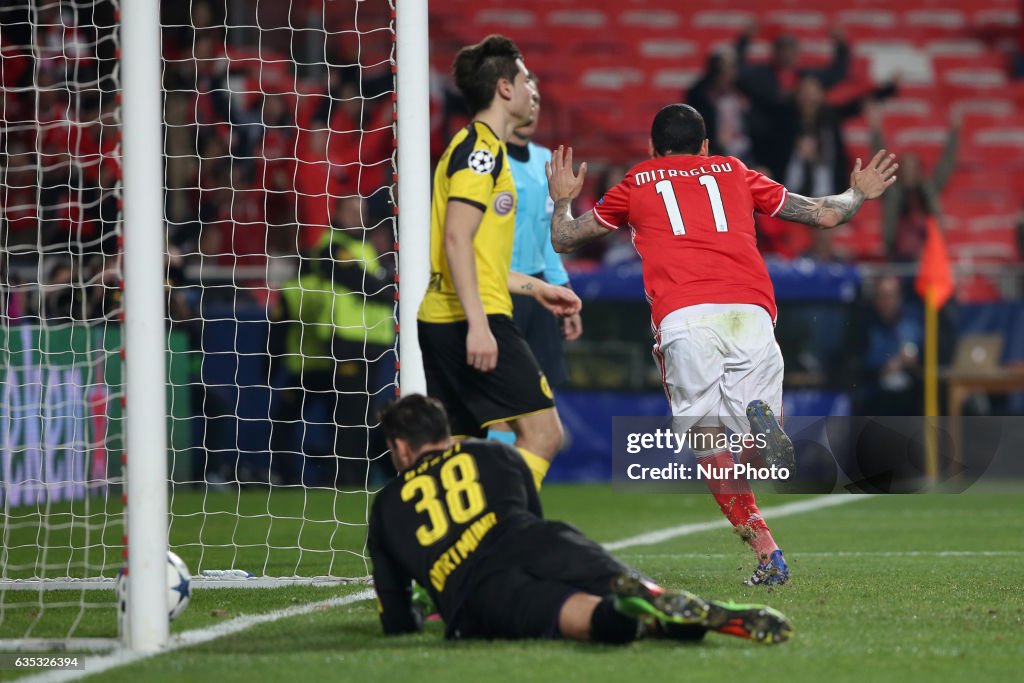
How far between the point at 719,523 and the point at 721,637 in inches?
182

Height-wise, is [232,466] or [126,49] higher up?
[126,49]

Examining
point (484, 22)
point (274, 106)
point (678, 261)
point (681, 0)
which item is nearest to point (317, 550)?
point (678, 261)

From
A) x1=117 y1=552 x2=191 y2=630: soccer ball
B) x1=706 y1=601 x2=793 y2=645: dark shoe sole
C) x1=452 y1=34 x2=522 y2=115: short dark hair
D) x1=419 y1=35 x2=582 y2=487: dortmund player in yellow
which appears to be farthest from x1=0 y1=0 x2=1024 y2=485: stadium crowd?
x1=706 y1=601 x2=793 y2=645: dark shoe sole

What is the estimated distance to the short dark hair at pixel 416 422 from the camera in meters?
4.47

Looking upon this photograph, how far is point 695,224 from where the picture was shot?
19.2 ft

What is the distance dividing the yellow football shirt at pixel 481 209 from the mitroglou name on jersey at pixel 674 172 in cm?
90

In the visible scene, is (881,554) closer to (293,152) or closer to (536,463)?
(536,463)

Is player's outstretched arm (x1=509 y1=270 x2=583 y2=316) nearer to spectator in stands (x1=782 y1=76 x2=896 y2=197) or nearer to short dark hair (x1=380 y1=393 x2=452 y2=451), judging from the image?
short dark hair (x1=380 y1=393 x2=452 y2=451)

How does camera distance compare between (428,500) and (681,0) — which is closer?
(428,500)

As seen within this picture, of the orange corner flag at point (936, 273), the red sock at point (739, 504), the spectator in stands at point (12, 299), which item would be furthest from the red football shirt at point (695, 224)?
the orange corner flag at point (936, 273)

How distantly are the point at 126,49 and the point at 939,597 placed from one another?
3.46m

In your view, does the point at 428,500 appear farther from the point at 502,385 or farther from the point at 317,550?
the point at 317,550

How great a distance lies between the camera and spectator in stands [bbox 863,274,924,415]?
12102 mm

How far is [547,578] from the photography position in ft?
13.7
